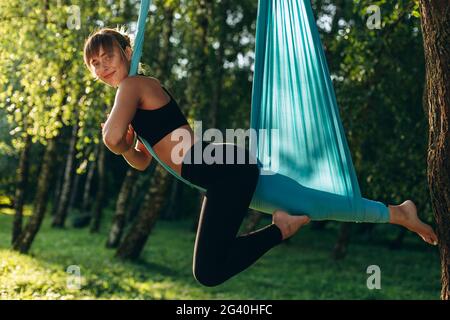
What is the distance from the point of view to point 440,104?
3.22 m

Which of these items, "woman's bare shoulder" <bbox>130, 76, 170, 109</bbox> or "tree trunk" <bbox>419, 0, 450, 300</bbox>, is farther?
"tree trunk" <bbox>419, 0, 450, 300</bbox>

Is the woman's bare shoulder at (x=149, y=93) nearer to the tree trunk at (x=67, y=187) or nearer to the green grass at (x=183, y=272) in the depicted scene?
the green grass at (x=183, y=272)

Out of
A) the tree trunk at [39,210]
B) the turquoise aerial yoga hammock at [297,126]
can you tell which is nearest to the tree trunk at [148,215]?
the tree trunk at [39,210]

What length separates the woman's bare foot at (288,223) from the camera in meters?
2.86

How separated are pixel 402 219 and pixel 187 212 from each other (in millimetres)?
20884

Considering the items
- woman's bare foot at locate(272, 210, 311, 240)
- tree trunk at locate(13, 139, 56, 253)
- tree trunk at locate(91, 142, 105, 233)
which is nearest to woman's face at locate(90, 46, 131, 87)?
woman's bare foot at locate(272, 210, 311, 240)

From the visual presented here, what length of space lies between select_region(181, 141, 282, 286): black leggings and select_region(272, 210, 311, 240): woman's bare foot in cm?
3

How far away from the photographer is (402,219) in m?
3.02

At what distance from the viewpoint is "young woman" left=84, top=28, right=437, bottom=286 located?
2.76m

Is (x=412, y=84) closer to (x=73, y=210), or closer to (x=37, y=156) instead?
(x=37, y=156)

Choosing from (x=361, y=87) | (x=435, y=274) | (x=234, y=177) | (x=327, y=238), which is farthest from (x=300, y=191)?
(x=327, y=238)

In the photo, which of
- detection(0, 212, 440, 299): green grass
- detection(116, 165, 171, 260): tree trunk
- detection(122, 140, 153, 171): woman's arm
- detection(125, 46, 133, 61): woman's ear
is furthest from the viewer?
detection(116, 165, 171, 260): tree trunk

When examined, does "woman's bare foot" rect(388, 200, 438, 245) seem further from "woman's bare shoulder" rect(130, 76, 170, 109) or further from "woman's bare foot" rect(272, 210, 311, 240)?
"woman's bare shoulder" rect(130, 76, 170, 109)

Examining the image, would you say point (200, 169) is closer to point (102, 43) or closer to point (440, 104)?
point (102, 43)
